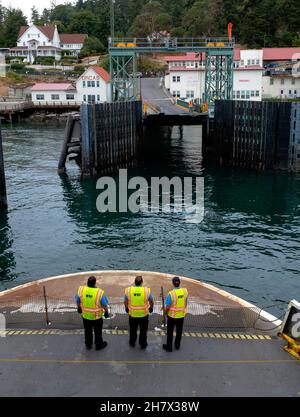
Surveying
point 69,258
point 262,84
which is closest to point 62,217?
point 69,258

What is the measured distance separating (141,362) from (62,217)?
21.8m

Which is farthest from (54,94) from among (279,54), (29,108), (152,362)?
(152,362)

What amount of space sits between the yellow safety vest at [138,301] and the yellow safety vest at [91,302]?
74 centimetres

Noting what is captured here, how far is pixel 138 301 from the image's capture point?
12047mm

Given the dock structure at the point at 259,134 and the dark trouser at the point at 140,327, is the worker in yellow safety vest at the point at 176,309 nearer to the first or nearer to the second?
the dark trouser at the point at 140,327

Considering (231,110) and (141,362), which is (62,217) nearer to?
(141,362)

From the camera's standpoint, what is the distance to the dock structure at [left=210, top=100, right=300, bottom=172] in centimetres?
4547

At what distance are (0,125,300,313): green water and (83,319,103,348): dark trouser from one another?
9262mm

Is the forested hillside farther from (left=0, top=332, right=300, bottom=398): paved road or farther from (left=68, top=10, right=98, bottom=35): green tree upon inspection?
(left=0, top=332, right=300, bottom=398): paved road

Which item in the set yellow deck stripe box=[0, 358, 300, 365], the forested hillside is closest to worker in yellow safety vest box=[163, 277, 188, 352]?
yellow deck stripe box=[0, 358, 300, 365]

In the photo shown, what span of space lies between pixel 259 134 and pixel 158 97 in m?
34.5

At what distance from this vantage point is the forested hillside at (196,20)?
11900 centimetres

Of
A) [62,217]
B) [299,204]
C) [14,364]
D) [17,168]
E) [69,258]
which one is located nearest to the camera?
[14,364]
